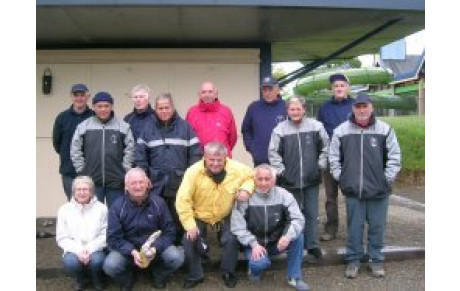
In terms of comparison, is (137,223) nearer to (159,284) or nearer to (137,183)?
(137,183)

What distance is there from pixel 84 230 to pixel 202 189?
1090 millimetres

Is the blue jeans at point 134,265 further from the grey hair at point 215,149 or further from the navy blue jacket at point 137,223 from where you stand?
the grey hair at point 215,149

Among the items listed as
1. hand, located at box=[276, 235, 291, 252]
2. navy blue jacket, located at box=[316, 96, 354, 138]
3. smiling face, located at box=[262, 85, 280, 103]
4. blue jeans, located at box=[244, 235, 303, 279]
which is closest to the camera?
hand, located at box=[276, 235, 291, 252]

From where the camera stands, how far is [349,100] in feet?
18.3

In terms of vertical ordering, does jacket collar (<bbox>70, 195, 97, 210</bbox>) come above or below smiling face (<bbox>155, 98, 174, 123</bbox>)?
below

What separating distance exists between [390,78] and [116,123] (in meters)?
25.8

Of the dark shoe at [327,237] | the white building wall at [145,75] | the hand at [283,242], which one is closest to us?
the hand at [283,242]

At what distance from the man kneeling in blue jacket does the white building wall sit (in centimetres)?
255

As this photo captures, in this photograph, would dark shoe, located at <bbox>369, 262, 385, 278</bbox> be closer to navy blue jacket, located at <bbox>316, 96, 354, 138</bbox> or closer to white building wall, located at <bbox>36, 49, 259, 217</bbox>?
navy blue jacket, located at <bbox>316, 96, 354, 138</bbox>

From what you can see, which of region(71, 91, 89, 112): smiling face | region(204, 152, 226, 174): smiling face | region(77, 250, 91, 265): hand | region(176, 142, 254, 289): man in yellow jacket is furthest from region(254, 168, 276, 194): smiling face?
region(71, 91, 89, 112): smiling face

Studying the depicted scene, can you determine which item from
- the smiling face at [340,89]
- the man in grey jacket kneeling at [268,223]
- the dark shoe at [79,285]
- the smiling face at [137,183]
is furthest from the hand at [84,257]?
the smiling face at [340,89]

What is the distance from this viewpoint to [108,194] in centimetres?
524

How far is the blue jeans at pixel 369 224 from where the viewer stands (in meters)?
5.12

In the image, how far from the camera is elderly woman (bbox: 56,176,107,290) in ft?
15.5
